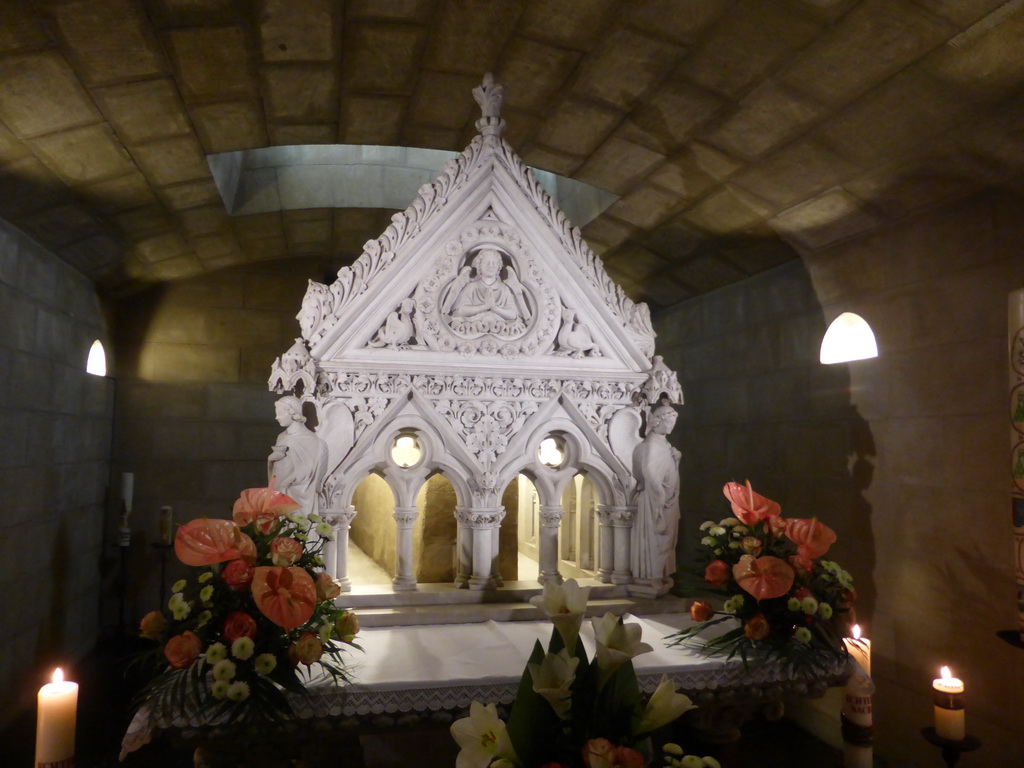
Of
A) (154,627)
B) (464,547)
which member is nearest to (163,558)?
(464,547)

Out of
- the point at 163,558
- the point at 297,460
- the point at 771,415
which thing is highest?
the point at 771,415

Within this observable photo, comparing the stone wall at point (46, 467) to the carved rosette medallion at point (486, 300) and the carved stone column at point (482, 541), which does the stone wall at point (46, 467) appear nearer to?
the carved rosette medallion at point (486, 300)

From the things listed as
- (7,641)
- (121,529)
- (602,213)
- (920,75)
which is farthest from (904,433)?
(121,529)

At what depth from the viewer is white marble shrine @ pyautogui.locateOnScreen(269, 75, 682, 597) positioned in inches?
119

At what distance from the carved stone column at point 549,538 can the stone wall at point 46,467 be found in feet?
9.96

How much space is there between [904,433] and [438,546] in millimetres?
2534

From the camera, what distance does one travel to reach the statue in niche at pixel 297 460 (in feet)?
9.27

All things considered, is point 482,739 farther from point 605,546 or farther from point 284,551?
point 605,546

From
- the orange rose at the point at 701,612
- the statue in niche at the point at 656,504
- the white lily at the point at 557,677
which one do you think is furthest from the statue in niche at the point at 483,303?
the white lily at the point at 557,677

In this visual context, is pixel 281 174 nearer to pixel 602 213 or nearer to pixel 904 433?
pixel 602 213

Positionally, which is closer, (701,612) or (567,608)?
(567,608)

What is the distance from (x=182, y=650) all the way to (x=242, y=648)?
17cm

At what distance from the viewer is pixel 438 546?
136 inches

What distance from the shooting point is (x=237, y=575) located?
2.15m
